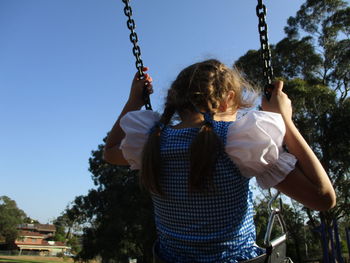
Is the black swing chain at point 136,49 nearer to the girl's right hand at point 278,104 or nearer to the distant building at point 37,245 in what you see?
the girl's right hand at point 278,104

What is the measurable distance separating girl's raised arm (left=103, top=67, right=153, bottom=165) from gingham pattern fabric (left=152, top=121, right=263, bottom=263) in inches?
14.8

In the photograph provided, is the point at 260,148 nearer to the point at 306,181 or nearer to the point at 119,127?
the point at 306,181

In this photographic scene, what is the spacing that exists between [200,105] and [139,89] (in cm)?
51

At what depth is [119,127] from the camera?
159cm

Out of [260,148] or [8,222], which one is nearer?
[260,148]

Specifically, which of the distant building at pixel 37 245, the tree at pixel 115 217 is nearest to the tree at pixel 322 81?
the tree at pixel 115 217

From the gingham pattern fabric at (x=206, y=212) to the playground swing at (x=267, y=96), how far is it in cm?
5

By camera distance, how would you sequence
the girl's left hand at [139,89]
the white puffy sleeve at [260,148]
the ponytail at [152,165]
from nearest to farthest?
1. the white puffy sleeve at [260,148]
2. the ponytail at [152,165]
3. the girl's left hand at [139,89]

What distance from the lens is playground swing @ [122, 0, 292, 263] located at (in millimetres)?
1143

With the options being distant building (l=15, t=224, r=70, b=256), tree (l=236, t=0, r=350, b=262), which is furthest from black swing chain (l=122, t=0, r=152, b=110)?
distant building (l=15, t=224, r=70, b=256)

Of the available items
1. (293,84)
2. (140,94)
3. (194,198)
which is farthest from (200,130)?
(293,84)

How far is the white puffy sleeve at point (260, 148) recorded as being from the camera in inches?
42.9

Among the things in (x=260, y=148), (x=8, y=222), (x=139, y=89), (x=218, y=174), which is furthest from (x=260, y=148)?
(x=8, y=222)

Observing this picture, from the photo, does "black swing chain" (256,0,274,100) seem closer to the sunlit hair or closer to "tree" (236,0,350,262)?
the sunlit hair
